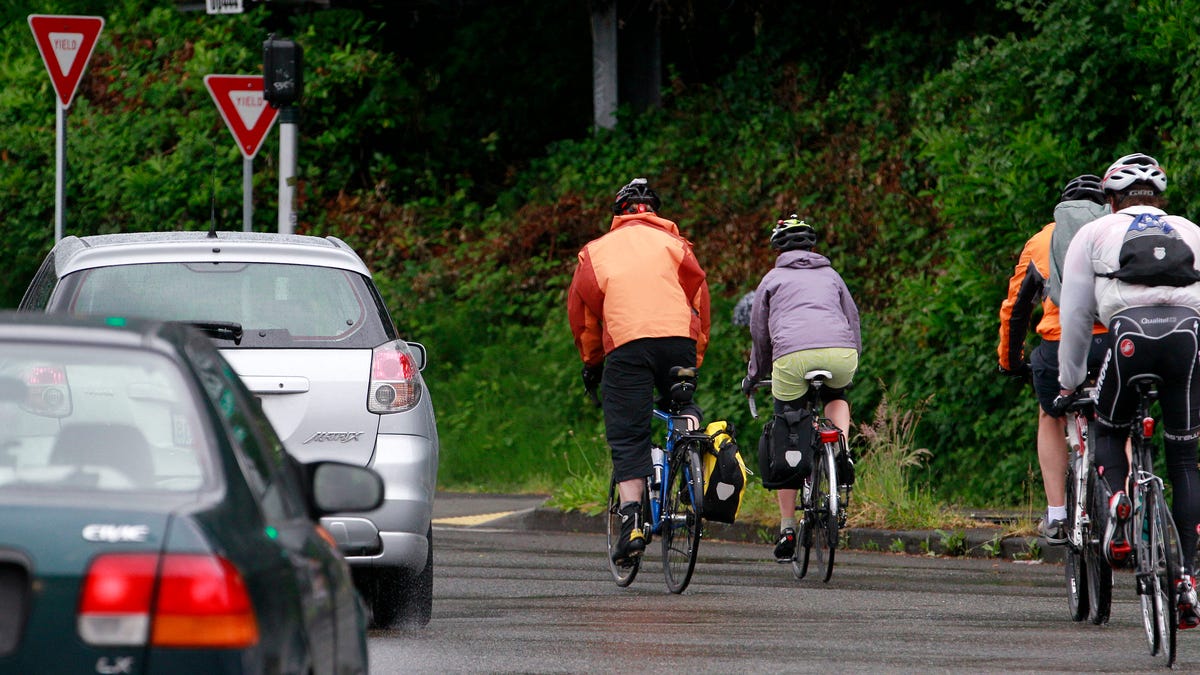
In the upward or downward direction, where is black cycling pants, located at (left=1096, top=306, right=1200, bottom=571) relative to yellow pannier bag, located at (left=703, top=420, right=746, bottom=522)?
upward

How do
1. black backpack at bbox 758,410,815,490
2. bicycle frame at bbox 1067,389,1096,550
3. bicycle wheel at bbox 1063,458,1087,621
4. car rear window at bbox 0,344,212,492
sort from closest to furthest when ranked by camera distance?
car rear window at bbox 0,344,212,492, bicycle frame at bbox 1067,389,1096,550, bicycle wheel at bbox 1063,458,1087,621, black backpack at bbox 758,410,815,490

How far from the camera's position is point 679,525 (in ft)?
32.7

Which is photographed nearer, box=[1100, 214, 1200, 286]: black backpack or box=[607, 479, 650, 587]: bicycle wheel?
box=[1100, 214, 1200, 286]: black backpack

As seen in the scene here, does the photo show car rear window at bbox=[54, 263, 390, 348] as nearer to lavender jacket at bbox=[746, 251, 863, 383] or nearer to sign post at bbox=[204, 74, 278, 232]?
lavender jacket at bbox=[746, 251, 863, 383]

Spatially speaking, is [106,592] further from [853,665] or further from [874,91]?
[874,91]

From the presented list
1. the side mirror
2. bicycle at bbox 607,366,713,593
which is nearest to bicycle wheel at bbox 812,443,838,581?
bicycle at bbox 607,366,713,593

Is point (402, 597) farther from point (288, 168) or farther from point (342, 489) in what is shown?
point (288, 168)

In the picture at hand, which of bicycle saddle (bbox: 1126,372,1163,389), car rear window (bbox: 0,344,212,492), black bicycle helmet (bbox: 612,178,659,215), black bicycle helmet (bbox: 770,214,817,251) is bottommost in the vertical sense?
car rear window (bbox: 0,344,212,492)

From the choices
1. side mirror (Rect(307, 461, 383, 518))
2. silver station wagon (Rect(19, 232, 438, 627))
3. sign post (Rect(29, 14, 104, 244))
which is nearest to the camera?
side mirror (Rect(307, 461, 383, 518))

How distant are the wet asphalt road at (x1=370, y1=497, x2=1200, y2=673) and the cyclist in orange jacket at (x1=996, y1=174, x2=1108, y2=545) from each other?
57 cm

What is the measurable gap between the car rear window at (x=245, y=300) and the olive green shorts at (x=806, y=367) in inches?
122

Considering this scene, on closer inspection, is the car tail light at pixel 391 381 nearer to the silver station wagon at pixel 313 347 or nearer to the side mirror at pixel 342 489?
the silver station wagon at pixel 313 347

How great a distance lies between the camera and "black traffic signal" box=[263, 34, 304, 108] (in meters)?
14.8

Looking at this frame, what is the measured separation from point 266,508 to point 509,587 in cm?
601
